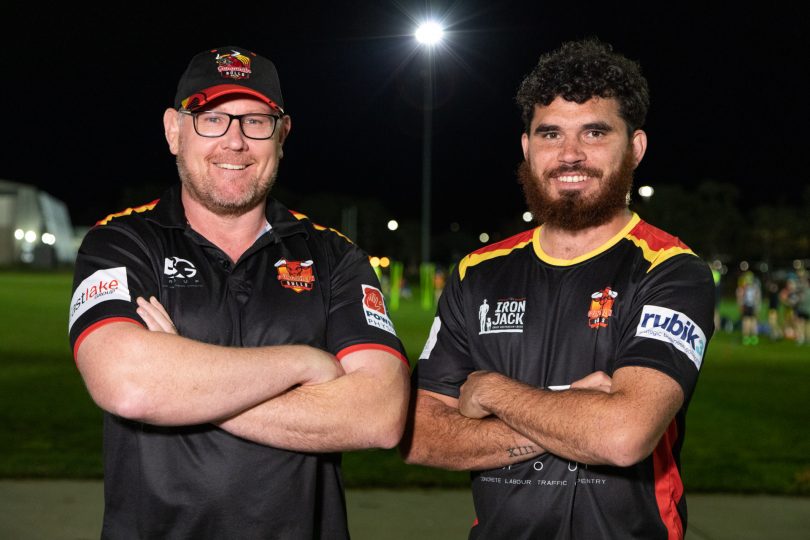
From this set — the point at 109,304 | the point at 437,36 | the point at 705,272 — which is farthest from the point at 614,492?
the point at 437,36

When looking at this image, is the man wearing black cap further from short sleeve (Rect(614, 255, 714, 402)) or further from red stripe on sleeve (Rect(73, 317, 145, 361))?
short sleeve (Rect(614, 255, 714, 402))

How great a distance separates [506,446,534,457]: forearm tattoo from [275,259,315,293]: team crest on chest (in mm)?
903

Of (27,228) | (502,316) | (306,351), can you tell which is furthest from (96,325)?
(27,228)

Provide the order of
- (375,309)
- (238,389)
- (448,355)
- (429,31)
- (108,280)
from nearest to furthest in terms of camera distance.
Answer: (238,389), (108,280), (375,309), (448,355), (429,31)

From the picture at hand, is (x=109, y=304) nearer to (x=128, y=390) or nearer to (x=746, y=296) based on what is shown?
(x=128, y=390)

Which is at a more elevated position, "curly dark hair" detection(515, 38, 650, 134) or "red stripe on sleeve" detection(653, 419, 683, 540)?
"curly dark hair" detection(515, 38, 650, 134)

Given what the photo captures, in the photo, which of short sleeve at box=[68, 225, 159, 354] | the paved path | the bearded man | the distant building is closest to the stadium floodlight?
the paved path

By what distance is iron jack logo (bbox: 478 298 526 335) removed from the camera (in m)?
3.00

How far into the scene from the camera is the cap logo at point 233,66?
9.86 feet

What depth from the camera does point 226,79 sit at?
2996mm

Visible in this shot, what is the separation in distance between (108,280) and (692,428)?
8.26 m

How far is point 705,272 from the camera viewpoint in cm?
290

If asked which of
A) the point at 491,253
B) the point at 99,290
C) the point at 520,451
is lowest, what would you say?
the point at 520,451

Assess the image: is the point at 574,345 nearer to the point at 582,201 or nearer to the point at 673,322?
the point at 673,322
